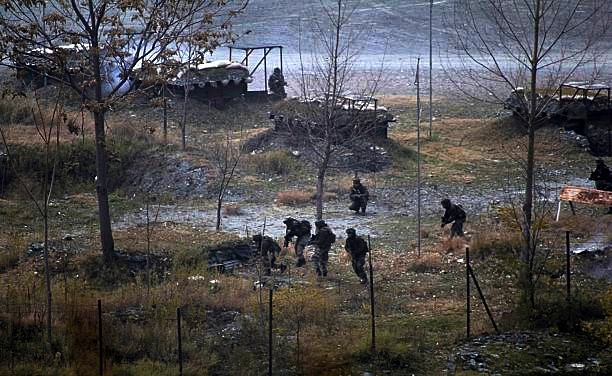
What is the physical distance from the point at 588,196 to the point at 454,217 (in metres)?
2.77

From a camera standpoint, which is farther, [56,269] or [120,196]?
[120,196]

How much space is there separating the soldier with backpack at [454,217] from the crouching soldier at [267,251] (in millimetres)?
3574

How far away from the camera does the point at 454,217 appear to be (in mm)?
16781

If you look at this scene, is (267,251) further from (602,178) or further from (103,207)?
(602,178)

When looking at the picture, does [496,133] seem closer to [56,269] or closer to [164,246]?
[164,246]

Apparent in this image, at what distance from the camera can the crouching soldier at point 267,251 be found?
14.5 m

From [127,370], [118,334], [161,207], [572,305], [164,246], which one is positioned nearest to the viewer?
[127,370]

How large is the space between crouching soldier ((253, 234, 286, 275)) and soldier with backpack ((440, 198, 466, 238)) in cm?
357

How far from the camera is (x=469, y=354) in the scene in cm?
1070

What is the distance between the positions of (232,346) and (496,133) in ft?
59.9

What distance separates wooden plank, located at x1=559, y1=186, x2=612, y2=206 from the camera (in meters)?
17.0

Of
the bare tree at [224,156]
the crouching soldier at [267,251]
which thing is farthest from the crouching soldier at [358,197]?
the crouching soldier at [267,251]

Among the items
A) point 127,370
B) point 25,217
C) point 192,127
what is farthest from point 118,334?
point 192,127

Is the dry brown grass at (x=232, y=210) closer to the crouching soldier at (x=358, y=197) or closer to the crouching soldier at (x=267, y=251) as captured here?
the crouching soldier at (x=358, y=197)
